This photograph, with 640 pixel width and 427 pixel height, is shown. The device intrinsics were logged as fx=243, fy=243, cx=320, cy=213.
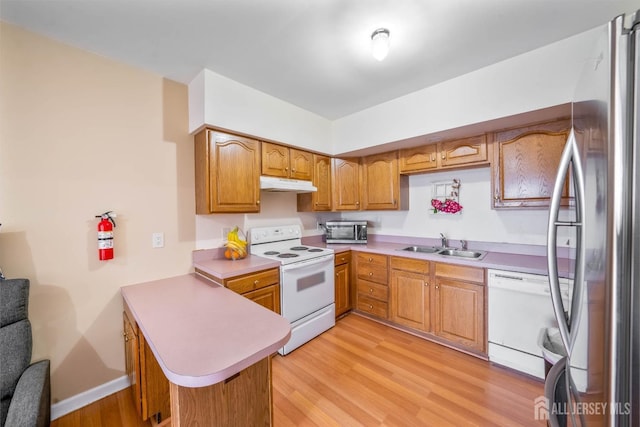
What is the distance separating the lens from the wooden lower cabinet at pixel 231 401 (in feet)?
2.96

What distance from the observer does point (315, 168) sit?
9.73ft

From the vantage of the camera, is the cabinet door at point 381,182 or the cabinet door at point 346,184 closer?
the cabinet door at point 381,182

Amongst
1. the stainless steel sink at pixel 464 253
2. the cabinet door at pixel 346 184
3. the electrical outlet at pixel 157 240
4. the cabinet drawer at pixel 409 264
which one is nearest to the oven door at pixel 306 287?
the cabinet drawer at pixel 409 264

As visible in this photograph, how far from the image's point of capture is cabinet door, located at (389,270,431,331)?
2.40 meters

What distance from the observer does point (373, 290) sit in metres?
2.79

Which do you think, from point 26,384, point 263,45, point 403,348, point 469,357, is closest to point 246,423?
point 26,384

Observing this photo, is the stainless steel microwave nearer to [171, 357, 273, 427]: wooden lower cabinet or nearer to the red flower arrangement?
the red flower arrangement

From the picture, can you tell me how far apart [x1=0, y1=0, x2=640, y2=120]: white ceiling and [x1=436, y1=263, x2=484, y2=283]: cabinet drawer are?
65.7 inches

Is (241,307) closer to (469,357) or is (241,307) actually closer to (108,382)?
(108,382)

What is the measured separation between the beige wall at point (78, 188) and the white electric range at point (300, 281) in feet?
3.01

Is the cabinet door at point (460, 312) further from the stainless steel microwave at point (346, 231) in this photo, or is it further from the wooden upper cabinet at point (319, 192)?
the wooden upper cabinet at point (319, 192)

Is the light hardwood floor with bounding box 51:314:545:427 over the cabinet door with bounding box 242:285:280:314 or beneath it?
beneath

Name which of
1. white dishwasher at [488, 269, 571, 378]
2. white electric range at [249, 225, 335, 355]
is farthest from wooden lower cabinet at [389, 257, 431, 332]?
white electric range at [249, 225, 335, 355]

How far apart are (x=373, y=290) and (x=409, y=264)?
56cm
